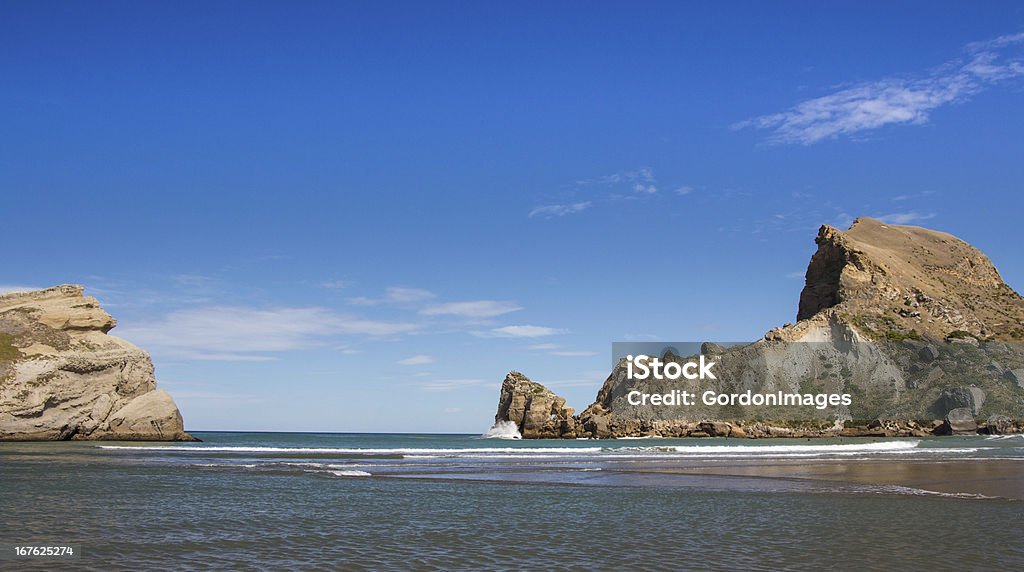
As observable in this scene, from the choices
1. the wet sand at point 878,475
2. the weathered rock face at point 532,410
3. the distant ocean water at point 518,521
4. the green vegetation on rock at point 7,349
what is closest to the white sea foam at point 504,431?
the weathered rock face at point 532,410

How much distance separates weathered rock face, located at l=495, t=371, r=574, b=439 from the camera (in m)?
123

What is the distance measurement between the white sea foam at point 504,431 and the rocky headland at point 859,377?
3.35ft

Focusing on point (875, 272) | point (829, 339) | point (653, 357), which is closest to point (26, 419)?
point (653, 357)

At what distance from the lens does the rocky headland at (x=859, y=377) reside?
11288 cm

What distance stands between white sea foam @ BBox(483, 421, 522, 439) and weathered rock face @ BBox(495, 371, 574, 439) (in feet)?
2.57

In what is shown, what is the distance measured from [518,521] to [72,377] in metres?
78.6

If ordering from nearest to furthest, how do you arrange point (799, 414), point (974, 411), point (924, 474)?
1. point (924, 474)
2. point (974, 411)
3. point (799, 414)

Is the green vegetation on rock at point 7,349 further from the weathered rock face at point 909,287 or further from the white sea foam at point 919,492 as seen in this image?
the weathered rock face at point 909,287

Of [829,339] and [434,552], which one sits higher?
[829,339]

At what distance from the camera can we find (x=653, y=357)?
132625 mm

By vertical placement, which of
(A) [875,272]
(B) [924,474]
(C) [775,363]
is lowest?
(B) [924,474]

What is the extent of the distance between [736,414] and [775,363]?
1190 cm

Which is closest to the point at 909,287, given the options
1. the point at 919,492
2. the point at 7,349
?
the point at 919,492

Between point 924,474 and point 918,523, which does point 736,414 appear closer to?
point 924,474
